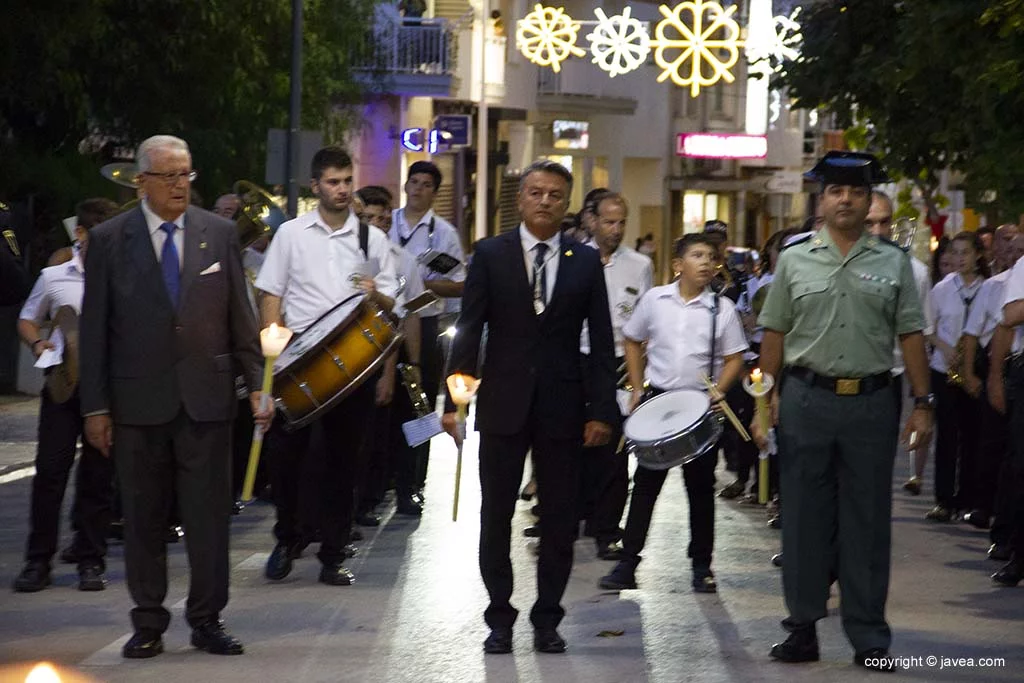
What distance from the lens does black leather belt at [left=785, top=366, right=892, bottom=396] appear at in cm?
830

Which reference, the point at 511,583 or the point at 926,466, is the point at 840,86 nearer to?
the point at 926,466

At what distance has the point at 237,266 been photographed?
28.0 ft

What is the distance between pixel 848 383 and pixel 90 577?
405cm

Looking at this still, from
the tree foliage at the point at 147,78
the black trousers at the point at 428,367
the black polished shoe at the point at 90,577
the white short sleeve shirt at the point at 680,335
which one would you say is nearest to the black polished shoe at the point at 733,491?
the black trousers at the point at 428,367

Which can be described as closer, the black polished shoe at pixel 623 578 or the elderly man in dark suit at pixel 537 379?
the elderly man in dark suit at pixel 537 379

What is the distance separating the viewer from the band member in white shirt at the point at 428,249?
13.6m

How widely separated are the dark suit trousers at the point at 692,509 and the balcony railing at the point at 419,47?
96.4ft

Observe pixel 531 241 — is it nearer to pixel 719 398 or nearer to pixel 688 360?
pixel 719 398

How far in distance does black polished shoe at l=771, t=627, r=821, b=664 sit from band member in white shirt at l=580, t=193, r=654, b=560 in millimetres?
3057

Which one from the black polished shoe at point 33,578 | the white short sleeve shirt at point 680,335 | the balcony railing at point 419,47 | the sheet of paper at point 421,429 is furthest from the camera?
the balcony railing at point 419,47

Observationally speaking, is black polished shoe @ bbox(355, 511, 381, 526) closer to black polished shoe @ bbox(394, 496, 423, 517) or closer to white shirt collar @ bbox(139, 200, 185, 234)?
black polished shoe @ bbox(394, 496, 423, 517)

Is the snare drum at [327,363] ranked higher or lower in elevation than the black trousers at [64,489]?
higher

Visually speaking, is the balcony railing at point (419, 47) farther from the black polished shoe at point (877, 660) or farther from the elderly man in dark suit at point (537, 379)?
the black polished shoe at point (877, 660)

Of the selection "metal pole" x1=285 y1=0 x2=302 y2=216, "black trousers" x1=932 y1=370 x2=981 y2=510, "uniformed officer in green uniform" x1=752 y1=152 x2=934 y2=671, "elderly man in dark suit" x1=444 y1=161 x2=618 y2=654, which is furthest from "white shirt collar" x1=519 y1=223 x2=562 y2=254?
"metal pole" x1=285 y1=0 x2=302 y2=216
